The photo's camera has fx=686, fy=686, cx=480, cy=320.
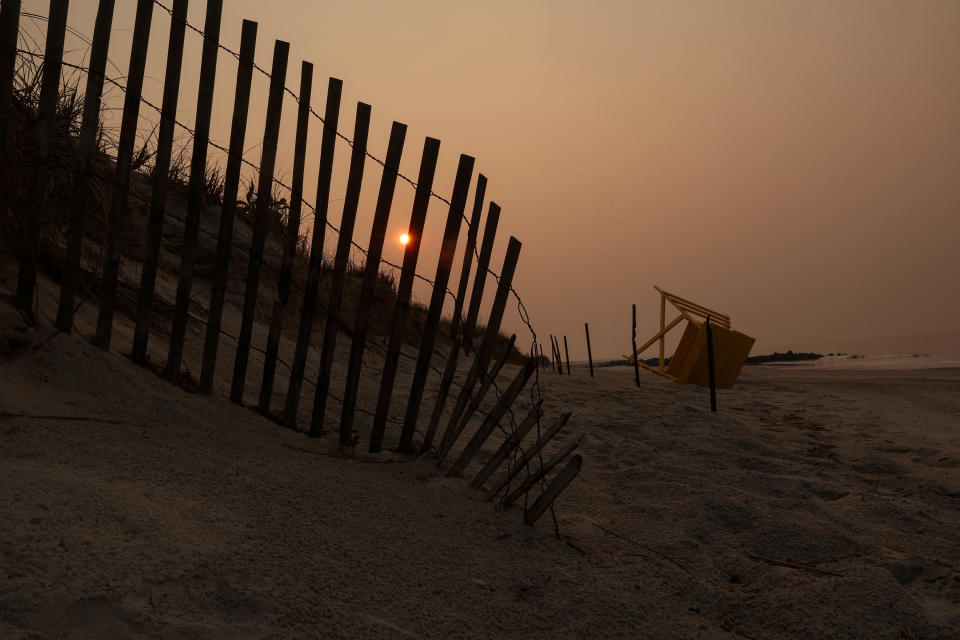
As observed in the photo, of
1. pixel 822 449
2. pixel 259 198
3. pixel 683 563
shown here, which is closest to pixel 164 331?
pixel 259 198

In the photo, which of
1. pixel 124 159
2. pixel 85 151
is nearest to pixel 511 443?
pixel 124 159

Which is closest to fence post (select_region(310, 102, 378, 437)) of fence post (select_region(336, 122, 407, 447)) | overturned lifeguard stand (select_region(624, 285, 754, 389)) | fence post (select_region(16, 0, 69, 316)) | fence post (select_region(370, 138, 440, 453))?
fence post (select_region(336, 122, 407, 447))

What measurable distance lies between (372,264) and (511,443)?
3.98 feet

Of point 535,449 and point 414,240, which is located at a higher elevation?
point 414,240

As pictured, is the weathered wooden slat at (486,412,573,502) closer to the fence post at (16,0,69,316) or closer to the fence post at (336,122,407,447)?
the fence post at (336,122,407,447)

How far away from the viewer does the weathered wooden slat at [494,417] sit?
10.0 feet

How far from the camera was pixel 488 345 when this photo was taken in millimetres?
3727

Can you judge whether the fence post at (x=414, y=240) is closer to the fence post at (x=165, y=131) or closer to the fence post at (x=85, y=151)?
the fence post at (x=165, y=131)

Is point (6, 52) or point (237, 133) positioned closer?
point (6, 52)

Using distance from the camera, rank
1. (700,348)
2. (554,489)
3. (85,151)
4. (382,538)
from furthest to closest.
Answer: (700,348), (85,151), (554,489), (382,538)

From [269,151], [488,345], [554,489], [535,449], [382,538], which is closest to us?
[382,538]

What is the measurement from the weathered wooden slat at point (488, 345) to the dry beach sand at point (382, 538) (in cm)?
23

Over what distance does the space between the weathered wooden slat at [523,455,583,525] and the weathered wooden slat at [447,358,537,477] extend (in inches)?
16.7

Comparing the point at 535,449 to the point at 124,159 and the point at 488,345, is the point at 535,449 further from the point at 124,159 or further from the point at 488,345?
the point at 124,159
